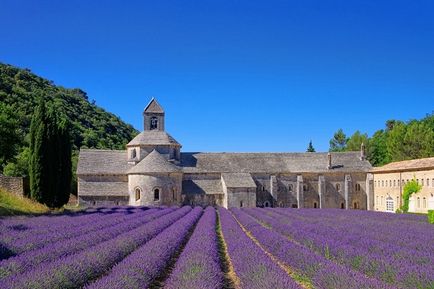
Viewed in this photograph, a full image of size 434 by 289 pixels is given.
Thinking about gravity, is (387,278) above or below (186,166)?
below

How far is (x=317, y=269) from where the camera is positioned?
33.6ft

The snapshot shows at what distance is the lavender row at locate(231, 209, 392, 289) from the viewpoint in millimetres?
8180

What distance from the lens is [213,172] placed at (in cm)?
4847

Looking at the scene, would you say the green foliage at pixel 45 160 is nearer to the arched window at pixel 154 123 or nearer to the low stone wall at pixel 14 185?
the low stone wall at pixel 14 185

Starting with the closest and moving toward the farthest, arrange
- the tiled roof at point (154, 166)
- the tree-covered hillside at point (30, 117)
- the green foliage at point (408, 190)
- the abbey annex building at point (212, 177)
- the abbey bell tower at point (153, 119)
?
the tree-covered hillside at point (30, 117) < the green foliage at point (408, 190) < the tiled roof at point (154, 166) < the abbey annex building at point (212, 177) < the abbey bell tower at point (153, 119)

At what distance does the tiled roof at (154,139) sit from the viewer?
47963 mm

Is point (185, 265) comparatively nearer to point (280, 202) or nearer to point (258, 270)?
point (258, 270)

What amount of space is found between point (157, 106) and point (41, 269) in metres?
42.8

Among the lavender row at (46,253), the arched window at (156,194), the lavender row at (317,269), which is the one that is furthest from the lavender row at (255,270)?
the arched window at (156,194)

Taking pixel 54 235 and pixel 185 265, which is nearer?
pixel 185 265

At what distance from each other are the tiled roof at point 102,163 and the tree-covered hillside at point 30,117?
588cm

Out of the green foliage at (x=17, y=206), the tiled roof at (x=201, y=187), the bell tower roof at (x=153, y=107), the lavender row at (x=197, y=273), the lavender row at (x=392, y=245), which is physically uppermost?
the bell tower roof at (x=153, y=107)

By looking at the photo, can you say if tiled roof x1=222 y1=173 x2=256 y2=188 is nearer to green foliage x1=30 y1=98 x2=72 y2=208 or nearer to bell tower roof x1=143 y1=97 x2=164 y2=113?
bell tower roof x1=143 y1=97 x2=164 y2=113

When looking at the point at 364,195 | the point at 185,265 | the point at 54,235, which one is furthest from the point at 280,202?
the point at 185,265
